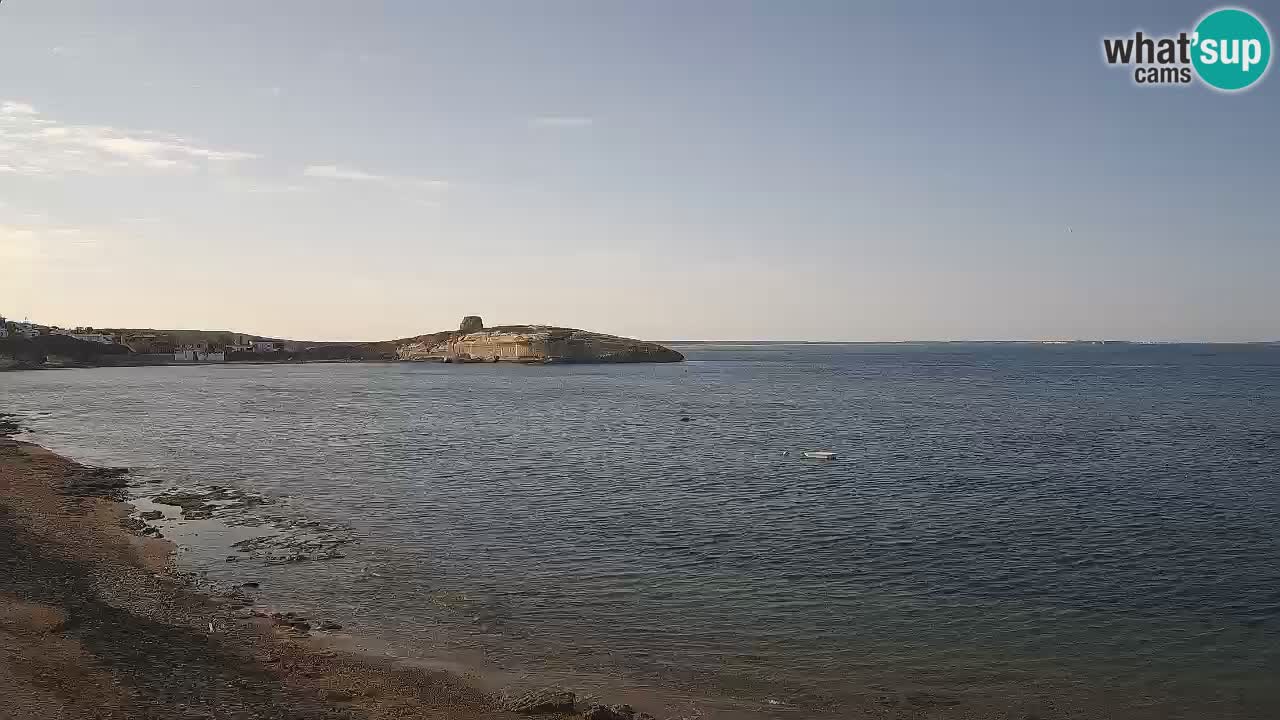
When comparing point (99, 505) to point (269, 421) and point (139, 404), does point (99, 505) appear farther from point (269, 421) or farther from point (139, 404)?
point (139, 404)

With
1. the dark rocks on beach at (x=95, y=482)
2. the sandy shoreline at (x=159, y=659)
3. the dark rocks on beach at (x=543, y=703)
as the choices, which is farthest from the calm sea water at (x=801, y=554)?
the dark rocks on beach at (x=95, y=482)

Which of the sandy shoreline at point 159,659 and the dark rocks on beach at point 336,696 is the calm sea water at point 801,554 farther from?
the dark rocks on beach at point 336,696

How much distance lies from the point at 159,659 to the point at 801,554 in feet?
61.9

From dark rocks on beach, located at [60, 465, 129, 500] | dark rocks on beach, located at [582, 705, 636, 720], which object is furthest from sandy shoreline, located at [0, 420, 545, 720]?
dark rocks on beach, located at [60, 465, 129, 500]

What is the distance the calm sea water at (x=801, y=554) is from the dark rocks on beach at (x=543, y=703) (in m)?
1.78

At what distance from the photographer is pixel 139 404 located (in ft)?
313

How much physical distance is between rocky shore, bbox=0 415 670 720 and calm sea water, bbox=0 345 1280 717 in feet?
5.88

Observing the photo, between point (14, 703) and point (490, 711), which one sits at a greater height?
point (14, 703)

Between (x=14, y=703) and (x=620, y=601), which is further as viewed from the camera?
(x=620, y=601)

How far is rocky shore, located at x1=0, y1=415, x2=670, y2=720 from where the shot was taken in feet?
47.4

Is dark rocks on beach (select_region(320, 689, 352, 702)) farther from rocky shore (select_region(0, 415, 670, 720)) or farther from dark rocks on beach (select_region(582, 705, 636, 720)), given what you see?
dark rocks on beach (select_region(582, 705, 636, 720))

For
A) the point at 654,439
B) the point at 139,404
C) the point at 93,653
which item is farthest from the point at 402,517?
the point at 139,404

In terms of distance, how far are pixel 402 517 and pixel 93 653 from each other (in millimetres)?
17760

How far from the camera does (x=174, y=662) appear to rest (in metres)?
16.5
